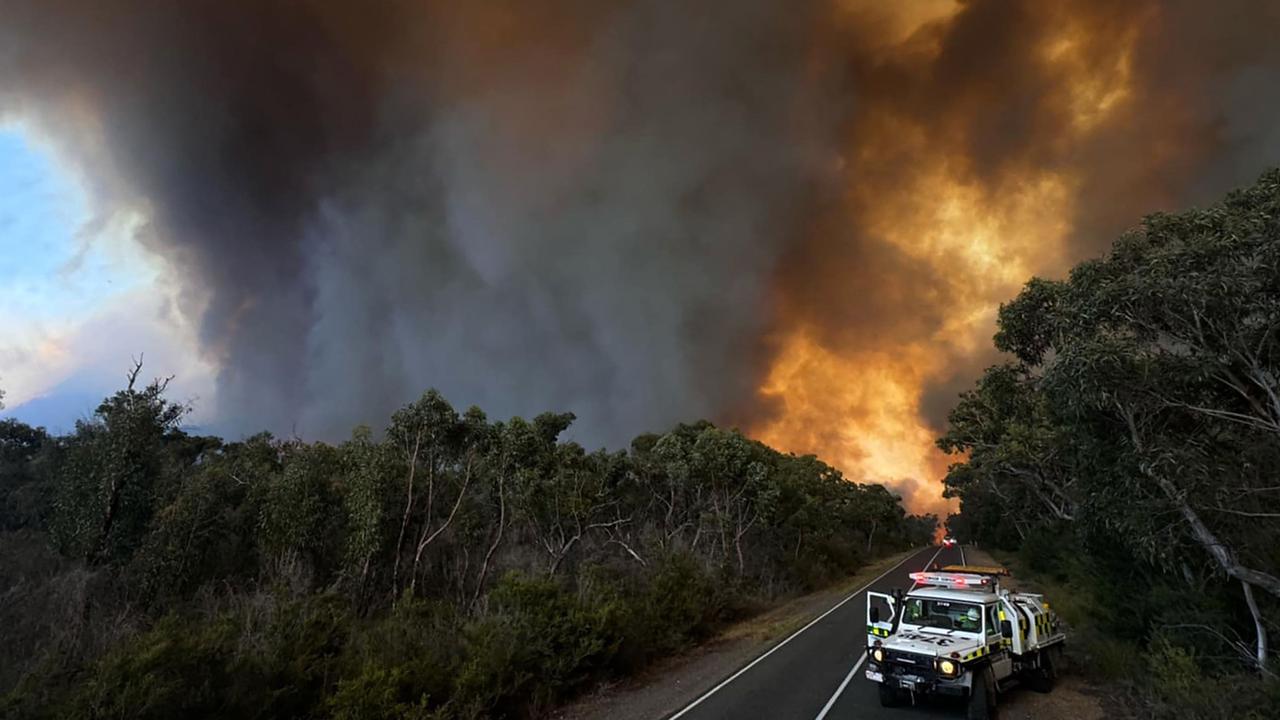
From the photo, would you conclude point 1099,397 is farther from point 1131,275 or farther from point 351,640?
point 351,640

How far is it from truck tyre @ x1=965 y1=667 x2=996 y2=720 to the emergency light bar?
2.80 metres

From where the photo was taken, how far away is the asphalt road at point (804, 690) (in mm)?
11102

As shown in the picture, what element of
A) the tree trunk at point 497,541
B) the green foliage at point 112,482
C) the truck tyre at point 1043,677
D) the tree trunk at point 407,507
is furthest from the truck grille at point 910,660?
the green foliage at point 112,482

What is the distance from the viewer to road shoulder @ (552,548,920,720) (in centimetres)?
1241

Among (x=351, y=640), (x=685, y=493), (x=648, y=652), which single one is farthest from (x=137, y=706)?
(x=685, y=493)

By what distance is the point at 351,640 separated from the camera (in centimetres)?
1177

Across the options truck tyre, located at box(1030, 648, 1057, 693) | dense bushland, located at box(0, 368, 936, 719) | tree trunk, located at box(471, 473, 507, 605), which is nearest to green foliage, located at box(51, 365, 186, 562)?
dense bushland, located at box(0, 368, 936, 719)

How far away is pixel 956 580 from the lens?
13.3m

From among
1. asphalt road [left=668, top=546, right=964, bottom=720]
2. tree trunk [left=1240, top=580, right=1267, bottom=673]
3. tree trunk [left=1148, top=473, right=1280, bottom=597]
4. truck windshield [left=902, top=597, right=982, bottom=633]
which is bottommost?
asphalt road [left=668, top=546, right=964, bottom=720]

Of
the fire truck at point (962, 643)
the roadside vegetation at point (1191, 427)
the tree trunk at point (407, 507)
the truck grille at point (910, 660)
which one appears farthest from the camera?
the tree trunk at point (407, 507)

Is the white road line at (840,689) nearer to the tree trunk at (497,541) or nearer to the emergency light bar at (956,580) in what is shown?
the emergency light bar at (956,580)

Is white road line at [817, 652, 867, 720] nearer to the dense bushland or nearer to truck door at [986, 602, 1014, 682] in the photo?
truck door at [986, 602, 1014, 682]

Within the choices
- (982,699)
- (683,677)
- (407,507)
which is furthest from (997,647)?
(407,507)

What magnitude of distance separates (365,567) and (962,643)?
60.3 ft
